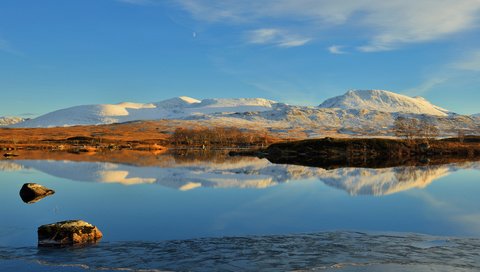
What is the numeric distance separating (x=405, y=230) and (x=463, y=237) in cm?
240

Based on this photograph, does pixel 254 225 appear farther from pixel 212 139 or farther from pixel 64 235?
pixel 212 139

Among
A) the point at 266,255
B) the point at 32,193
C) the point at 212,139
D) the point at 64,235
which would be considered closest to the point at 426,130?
the point at 212,139

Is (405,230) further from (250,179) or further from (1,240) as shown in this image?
(250,179)

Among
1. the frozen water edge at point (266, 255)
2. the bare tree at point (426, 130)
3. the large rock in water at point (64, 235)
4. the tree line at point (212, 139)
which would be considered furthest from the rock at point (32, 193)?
the tree line at point (212, 139)

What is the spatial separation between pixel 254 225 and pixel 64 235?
839cm

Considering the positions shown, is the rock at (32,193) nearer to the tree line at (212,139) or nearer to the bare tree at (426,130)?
the bare tree at (426,130)

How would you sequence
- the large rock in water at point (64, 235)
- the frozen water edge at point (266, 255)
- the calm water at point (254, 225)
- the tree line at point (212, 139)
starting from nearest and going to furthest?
the frozen water edge at point (266, 255) < the calm water at point (254, 225) < the large rock in water at point (64, 235) < the tree line at point (212, 139)

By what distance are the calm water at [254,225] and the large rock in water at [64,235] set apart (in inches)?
24.8

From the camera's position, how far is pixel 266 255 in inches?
611

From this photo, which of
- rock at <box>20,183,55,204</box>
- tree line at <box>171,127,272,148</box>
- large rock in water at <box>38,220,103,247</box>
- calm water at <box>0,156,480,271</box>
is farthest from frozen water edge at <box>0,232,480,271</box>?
tree line at <box>171,127,272,148</box>

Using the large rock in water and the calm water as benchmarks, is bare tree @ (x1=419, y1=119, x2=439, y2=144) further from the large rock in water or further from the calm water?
the large rock in water

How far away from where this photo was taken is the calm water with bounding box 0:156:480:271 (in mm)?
14789

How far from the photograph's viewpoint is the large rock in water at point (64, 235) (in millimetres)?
17172

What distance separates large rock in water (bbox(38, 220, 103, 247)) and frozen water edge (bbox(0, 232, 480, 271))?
0.74m
